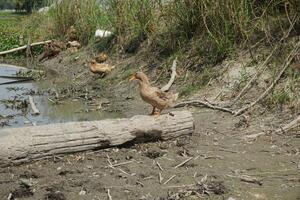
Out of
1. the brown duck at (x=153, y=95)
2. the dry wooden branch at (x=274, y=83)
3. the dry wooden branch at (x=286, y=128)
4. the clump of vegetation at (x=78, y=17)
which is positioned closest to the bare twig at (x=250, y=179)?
the dry wooden branch at (x=286, y=128)

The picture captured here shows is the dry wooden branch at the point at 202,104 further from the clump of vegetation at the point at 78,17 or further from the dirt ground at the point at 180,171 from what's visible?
the clump of vegetation at the point at 78,17

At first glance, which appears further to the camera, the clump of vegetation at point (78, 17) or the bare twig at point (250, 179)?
the clump of vegetation at point (78, 17)

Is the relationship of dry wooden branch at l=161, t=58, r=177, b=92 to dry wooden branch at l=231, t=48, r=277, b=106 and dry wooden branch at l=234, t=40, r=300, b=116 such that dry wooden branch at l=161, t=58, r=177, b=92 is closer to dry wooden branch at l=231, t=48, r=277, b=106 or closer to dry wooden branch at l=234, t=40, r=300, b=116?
dry wooden branch at l=231, t=48, r=277, b=106

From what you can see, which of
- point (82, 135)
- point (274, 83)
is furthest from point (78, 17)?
point (82, 135)

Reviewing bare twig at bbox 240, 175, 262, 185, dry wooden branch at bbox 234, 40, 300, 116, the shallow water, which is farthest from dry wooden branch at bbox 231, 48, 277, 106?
bare twig at bbox 240, 175, 262, 185

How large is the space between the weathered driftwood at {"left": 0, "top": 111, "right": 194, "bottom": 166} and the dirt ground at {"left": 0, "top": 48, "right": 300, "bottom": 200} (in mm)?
103

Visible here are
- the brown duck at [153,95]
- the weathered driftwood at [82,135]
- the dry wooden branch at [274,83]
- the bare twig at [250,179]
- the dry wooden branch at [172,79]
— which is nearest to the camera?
the bare twig at [250,179]

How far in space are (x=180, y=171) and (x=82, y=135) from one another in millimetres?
1262

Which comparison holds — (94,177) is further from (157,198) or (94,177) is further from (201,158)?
(201,158)

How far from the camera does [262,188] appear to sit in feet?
18.6

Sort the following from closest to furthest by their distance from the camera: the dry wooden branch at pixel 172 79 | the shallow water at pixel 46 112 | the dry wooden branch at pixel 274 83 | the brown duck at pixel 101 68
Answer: the dry wooden branch at pixel 274 83, the shallow water at pixel 46 112, the dry wooden branch at pixel 172 79, the brown duck at pixel 101 68

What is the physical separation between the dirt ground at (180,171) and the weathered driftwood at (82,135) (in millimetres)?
103

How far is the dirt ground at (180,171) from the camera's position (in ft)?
18.1

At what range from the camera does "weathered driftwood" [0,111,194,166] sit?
20.0ft
